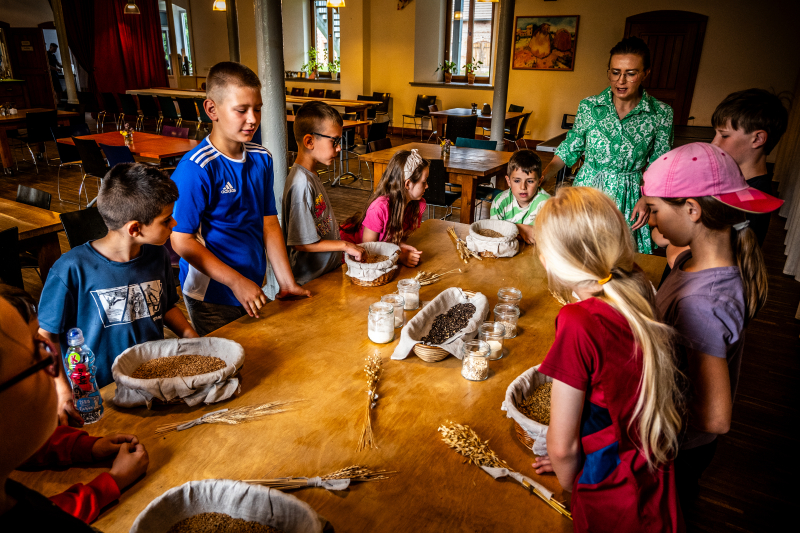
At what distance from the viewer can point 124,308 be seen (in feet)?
4.98

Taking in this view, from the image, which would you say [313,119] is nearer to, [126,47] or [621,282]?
[621,282]

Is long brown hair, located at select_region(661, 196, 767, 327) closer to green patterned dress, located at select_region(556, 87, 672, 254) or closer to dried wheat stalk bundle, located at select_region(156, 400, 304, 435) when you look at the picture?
dried wheat stalk bundle, located at select_region(156, 400, 304, 435)

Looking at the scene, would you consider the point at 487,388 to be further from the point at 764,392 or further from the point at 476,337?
the point at 764,392

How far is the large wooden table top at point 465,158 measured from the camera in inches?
176

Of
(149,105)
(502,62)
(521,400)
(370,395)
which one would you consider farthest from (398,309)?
(149,105)

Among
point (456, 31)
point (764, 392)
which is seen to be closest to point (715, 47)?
point (456, 31)

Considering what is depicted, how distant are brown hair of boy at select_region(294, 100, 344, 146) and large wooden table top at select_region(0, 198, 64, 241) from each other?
4.71ft

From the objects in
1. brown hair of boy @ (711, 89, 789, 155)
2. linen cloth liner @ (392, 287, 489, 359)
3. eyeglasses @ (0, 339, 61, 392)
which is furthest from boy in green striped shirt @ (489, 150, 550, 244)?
eyeglasses @ (0, 339, 61, 392)

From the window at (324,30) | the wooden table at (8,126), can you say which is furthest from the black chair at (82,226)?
the window at (324,30)

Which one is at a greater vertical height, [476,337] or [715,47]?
[715,47]

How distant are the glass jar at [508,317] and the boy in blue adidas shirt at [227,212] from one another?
2.25ft

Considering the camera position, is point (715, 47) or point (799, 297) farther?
point (715, 47)

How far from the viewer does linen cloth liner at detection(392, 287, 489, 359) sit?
1394 millimetres

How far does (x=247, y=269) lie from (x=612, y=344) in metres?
1.42
